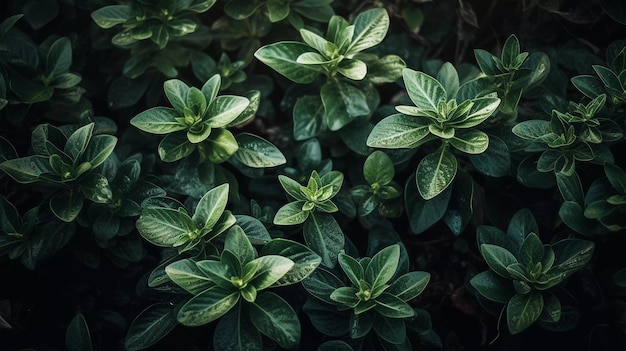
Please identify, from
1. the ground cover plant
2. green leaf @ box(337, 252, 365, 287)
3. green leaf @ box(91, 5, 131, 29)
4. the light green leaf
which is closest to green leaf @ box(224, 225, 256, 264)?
the ground cover plant

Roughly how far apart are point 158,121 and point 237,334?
0.60 meters

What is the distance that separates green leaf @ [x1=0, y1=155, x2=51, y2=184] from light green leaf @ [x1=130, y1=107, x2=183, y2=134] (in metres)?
0.28

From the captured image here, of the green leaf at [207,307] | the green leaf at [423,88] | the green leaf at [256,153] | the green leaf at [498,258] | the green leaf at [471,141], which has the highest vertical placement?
the green leaf at [423,88]

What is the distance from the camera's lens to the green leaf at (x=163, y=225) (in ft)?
5.32

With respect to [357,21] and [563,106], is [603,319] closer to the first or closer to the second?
[563,106]

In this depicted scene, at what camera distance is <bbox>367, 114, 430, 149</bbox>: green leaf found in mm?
1649

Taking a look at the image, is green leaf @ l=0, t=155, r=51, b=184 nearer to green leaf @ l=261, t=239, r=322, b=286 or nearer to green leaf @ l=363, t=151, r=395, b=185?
green leaf @ l=261, t=239, r=322, b=286

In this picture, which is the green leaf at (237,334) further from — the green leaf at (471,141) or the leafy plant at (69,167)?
the green leaf at (471,141)

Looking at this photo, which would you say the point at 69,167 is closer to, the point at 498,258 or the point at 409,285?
the point at 409,285

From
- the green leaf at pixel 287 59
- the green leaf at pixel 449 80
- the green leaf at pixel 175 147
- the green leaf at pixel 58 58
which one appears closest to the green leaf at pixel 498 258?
the green leaf at pixel 449 80

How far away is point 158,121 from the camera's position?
173 centimetres

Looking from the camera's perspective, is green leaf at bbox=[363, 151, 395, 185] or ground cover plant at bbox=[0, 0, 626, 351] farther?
green leaf at bbox=[363, 151, 395, 185]

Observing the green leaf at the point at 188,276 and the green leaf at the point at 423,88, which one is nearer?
the green leaf at the point at 188,276

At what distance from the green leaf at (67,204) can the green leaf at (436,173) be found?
91 cm
